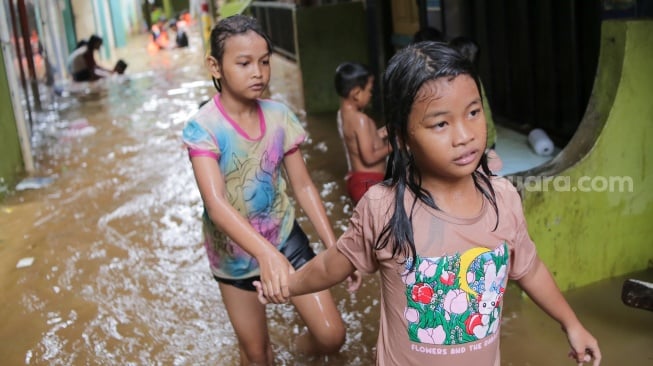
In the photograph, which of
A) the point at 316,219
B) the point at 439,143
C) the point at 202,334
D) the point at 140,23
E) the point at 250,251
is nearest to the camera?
the point at 439,143

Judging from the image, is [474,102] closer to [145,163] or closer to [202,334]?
[202,334]

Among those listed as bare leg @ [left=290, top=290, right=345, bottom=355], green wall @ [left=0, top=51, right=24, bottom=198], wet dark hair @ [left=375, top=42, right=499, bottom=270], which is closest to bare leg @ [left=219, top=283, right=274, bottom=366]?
bare leg @ [left=290, top=290, right=345, bottom=355]

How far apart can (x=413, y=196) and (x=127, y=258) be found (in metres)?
3.78

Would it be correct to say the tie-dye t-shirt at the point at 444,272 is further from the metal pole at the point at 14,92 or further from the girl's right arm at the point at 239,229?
the metal pole at the point at 14,92

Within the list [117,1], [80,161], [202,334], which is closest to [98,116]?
[80,161]

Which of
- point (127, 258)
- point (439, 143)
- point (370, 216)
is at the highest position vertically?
point (439, 143)

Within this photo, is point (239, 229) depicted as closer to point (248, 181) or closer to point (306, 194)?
point (248, 181)

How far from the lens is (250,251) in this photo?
260 cm

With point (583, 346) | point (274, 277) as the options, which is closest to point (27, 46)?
point (274, 277)

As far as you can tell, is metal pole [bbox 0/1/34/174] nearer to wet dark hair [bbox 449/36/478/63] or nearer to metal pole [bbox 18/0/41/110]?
metal pole [bbox 18/0/41/110]

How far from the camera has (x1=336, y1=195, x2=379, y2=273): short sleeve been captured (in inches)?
80.7

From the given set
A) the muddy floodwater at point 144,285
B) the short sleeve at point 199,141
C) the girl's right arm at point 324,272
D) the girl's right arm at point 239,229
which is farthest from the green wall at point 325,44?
the girl's right arm at point 324,272

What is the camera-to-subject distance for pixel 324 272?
2193mm

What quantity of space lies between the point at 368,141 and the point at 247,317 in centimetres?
234
